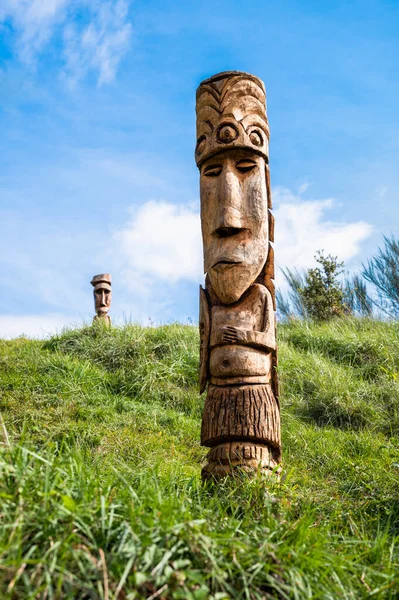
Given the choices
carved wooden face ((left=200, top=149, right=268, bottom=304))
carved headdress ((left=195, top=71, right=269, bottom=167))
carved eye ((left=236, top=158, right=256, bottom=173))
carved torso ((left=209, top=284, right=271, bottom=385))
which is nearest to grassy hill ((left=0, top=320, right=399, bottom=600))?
carved torso ((left=209, top=284, right=271, bottom=385))

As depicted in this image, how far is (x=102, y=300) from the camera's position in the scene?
616 inches

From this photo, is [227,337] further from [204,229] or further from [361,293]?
[361,293]

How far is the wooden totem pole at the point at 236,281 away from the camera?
4469mm

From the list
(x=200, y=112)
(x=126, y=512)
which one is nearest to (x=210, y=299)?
(x=200, y=112)

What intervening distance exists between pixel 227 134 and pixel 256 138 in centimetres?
28

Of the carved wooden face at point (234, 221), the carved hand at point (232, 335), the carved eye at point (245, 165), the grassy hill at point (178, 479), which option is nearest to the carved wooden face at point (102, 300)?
the grassy hill at point (178, 479)

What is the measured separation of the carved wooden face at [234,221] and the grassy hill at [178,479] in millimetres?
1631

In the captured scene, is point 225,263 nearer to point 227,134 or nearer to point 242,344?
point 242,344

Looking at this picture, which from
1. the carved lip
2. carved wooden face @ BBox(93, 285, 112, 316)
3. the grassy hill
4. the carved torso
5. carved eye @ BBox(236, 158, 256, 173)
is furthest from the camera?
carved wooden face @ BBox(93, 285, 112, 316)

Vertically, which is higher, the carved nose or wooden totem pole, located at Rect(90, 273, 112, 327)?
wooden totem pole, located at Rect(90, 273, 112, 327)

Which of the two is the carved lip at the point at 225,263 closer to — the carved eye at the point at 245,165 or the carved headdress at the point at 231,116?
the carved eye at the point at 245,165

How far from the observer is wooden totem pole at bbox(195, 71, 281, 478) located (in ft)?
14.7

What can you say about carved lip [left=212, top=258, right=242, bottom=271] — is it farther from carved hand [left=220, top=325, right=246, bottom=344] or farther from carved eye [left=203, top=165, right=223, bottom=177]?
carved eye [left=203, top=165, right=223, bottom=177]

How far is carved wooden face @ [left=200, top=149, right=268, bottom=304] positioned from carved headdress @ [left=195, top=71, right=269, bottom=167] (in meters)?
0.10
